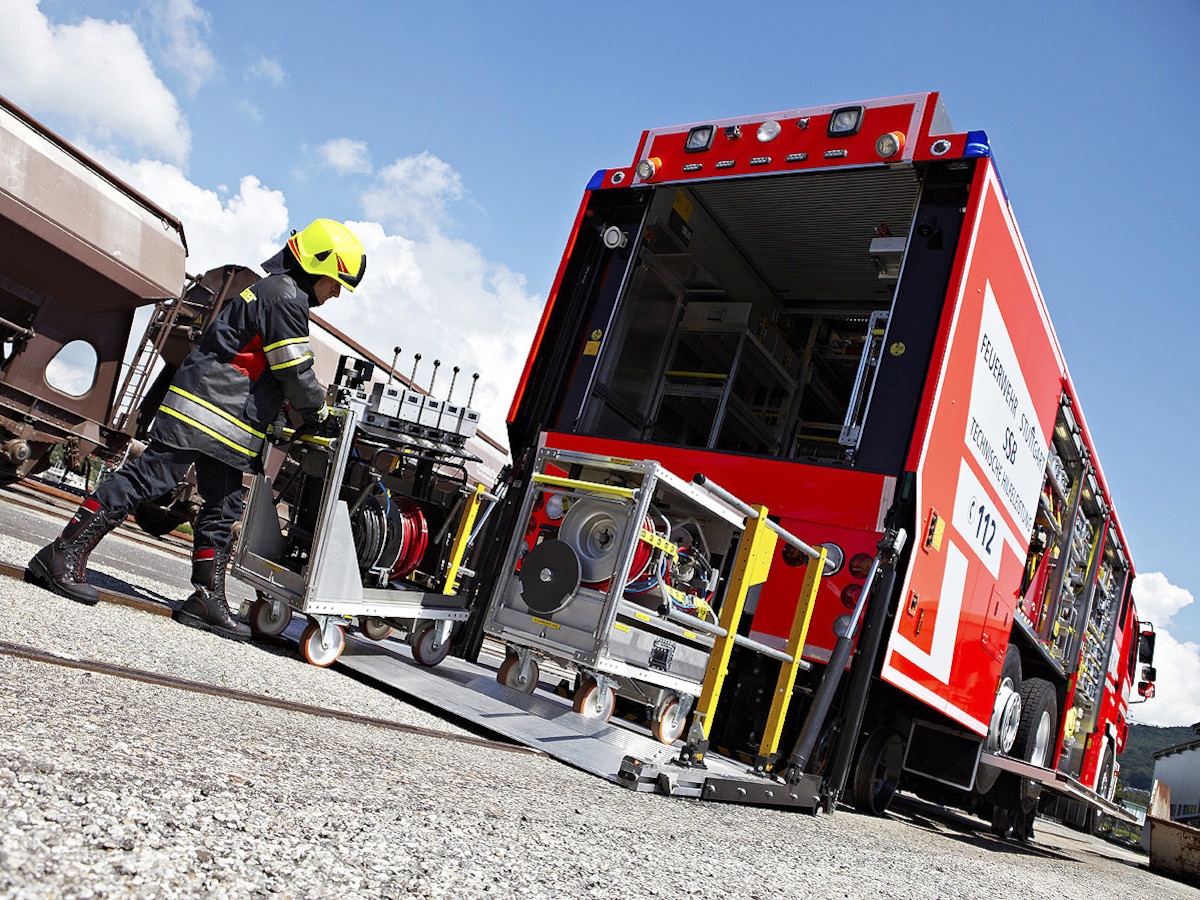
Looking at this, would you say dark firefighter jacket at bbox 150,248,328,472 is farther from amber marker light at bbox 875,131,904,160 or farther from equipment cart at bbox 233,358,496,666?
amber marker light at bbox 875,131,904,160

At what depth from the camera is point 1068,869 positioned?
588cm

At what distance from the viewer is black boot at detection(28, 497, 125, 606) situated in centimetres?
353

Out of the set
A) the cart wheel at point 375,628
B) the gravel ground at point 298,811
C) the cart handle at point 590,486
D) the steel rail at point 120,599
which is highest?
the cart handle at point 590,486

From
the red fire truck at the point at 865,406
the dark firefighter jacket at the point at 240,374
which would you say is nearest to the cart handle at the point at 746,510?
the red fire truck at the point at 865,406

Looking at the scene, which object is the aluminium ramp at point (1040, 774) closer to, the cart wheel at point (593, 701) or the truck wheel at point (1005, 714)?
the truck wheel at point (1005, 714)

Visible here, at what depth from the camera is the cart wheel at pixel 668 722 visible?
4.23 m

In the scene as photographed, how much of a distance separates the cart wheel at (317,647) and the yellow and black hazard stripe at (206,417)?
81 cm

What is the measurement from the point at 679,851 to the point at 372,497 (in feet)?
7.76

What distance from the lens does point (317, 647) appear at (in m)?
3.96

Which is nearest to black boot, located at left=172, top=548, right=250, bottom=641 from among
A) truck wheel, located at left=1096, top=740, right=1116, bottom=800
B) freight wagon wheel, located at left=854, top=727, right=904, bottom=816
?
freight wagon wheel, located at left=854, top=727, right=904, bottom=816

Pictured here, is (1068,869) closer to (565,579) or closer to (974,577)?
(974,577)

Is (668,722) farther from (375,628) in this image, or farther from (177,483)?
(177,483)

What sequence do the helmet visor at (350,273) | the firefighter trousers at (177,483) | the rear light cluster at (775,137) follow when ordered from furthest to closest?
the rear light cluster at (775,137)
the helmet visor at (350,273)
the firefighter trousers at (177,483)

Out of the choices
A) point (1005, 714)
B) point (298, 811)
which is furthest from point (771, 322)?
point (298, 811)
